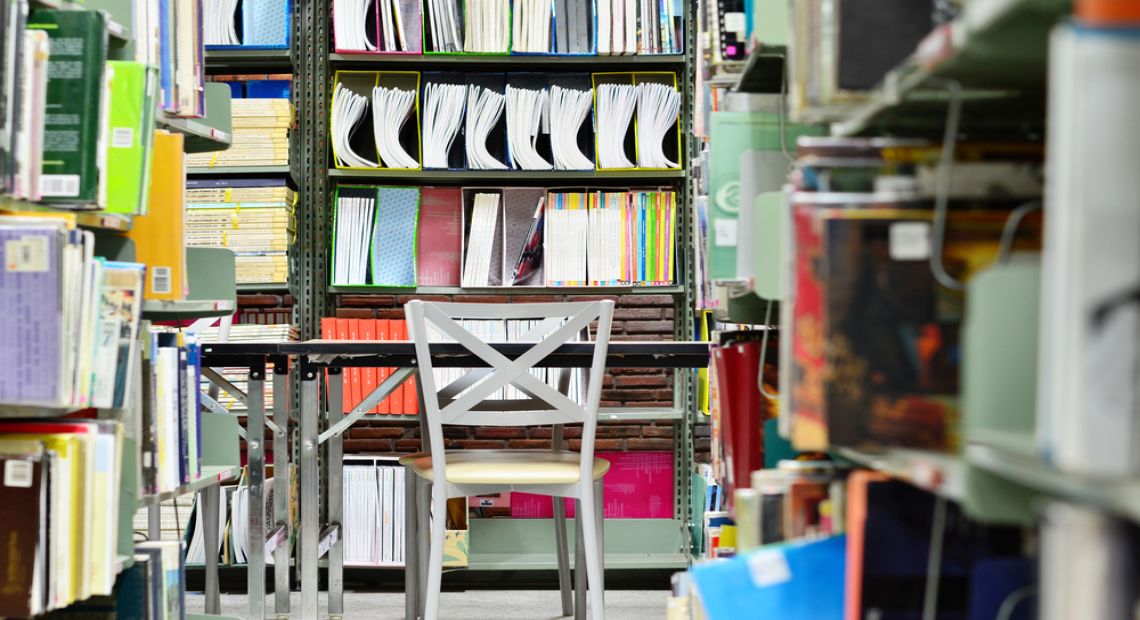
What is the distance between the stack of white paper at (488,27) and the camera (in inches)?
148

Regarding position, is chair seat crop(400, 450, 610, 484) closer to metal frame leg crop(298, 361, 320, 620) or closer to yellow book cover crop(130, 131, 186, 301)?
metal frame leg crop(298, 361, 320, 620)

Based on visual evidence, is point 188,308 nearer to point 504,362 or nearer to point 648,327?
point 504,362

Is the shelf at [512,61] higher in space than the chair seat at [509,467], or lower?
higher

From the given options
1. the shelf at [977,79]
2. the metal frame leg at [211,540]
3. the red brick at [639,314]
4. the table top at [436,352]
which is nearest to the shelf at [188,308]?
the table top at [436,352]

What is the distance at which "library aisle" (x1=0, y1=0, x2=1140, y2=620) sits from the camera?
0.87 meters

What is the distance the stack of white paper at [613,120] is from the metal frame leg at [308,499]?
133 centimetres

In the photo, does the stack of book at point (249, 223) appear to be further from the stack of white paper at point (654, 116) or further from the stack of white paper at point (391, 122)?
the stack of white paper at point (654, 116)

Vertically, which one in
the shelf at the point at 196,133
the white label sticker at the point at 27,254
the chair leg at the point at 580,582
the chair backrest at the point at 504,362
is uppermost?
the shelf at the point at 196,133

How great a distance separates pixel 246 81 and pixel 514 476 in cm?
194

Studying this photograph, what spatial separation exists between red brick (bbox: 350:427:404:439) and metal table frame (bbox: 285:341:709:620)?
0.72 meters

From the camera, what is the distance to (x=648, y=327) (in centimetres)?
388

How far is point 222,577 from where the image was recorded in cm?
370

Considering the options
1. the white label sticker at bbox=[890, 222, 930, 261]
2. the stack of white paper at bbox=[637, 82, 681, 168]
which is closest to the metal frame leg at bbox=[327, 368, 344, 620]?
the stack of white paper at bbox=[637, 82, 681, 168]

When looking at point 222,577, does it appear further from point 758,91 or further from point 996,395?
point 996,395
